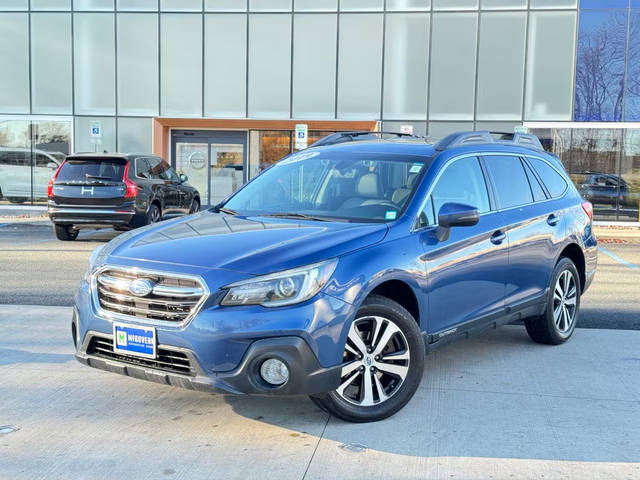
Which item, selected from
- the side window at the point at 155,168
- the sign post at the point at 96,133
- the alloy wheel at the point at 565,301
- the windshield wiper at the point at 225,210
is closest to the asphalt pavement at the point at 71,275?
the alloy wheel at the point at 565,301

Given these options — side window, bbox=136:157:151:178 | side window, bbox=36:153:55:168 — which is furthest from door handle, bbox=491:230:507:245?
side window, bbox=36:153:55:168

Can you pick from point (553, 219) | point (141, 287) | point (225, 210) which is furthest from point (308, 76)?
point (141, 287)

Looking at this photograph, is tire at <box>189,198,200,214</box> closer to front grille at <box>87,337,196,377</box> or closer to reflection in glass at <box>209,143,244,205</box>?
reflection in glass at <box>209,143,244,205</box>

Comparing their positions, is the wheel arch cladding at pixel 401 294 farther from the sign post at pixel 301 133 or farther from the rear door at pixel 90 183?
the sign post at pixel 301 133

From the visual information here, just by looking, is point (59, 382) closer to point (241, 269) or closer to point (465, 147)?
point (241, 269)

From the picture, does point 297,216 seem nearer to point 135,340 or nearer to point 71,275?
point 135,340

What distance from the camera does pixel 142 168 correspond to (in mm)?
14719

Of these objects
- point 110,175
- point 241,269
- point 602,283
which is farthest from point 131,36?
point 241,269

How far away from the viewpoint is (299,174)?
5727 mm

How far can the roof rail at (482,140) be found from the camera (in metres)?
5.58

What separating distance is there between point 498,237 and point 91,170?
10302 mm

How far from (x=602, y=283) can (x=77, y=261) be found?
26.3ft

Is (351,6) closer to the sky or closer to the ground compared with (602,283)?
closer to the sky

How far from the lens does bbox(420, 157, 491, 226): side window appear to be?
16.8 ft
